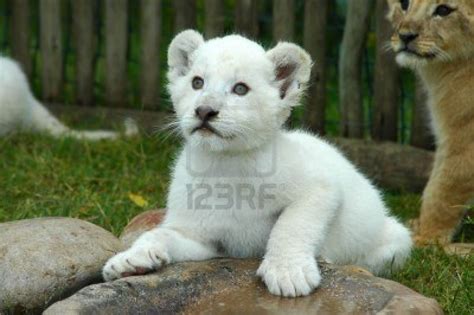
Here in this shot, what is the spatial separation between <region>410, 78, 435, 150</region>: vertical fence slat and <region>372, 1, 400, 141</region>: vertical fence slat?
0.15 metres

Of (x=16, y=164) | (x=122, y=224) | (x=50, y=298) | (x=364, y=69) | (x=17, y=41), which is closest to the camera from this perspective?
(x=50, y=298)

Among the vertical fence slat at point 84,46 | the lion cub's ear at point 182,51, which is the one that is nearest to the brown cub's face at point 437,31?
the lion cub's ear at point 182,51

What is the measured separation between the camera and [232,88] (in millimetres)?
4637

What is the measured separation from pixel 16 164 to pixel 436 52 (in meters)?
3.06

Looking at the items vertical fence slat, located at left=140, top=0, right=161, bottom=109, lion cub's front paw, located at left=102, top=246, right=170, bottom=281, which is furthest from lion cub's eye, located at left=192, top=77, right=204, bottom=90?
vertical fence slat, located at left=140, top=0, right=161, bottom=109

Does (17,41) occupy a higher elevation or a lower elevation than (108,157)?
higher

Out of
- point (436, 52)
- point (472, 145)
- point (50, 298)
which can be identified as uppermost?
point (436, 52)

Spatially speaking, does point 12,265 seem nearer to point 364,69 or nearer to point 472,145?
point 472,145

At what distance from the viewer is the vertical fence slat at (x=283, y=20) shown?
7.73 m

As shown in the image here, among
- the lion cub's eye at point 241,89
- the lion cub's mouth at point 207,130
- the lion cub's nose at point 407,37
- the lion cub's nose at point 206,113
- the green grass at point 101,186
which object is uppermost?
the lion cub's nose at point 407,37

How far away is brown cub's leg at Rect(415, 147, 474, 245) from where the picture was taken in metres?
6.43

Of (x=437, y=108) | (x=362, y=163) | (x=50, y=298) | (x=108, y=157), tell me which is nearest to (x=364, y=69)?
(x=362, y=163)

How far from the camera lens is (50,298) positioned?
4695 millimetres

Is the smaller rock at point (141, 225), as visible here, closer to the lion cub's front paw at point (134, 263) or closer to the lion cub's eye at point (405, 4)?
the lion cub's front paw at point (134, 263)
